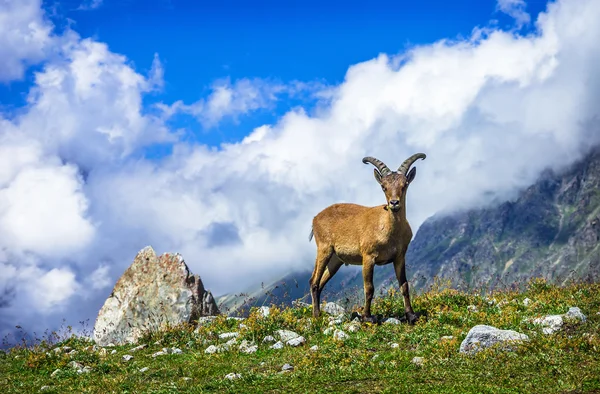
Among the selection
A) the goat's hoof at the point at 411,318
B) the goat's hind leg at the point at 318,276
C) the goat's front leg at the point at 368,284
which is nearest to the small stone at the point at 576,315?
the goat's hoof at the point at 411,318

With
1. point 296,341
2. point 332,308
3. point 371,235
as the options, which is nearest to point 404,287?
point 371,235

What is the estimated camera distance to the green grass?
38.5 ft

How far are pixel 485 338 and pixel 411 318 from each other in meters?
4.32

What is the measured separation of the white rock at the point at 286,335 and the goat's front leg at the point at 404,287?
3.44 meters

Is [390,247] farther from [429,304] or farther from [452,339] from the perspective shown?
[452,339]

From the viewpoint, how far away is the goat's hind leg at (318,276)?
2066cm

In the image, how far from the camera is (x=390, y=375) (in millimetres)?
12414

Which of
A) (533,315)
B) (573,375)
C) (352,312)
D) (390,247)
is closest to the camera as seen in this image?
(573,375)

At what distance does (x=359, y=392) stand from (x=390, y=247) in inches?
293

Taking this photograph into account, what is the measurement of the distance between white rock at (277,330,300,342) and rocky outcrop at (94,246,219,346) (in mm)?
6161

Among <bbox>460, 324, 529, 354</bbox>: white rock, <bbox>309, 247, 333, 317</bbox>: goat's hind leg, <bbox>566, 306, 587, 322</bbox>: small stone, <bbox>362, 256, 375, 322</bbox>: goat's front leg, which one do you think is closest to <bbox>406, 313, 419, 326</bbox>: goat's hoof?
<bbox>362, 256, 375, 322</bbox>: goat's front leg

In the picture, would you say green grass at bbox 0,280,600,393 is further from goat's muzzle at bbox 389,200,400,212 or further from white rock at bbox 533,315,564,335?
goat's muzzle at bbox 389,200,400,212

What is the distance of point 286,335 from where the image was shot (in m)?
17.4

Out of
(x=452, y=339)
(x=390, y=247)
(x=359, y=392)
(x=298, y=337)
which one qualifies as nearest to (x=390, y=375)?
(x=359, y=392)
